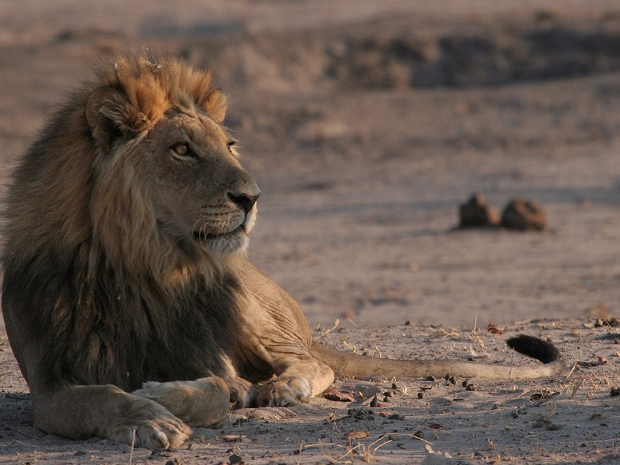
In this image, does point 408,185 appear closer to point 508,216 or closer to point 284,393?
point 508,216

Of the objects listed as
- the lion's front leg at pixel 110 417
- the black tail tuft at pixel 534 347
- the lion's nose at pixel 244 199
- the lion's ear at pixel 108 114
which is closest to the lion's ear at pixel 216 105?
the lion's ear at pixel 108 114

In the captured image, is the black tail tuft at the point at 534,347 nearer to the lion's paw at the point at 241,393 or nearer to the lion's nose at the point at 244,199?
the lion's paw at the point at 241,393

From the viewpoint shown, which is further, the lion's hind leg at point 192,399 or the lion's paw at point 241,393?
Answer: the lion's paw at point 241,393

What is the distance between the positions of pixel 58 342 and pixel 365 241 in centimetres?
832

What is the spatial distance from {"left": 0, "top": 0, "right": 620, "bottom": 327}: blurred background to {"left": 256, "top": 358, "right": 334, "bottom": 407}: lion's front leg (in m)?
1.52

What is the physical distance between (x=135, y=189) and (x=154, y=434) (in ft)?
3.30

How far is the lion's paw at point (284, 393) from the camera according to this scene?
436cm

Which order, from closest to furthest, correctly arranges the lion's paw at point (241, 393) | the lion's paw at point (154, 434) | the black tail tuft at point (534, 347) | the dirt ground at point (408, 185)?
the lion's paw at point (154, 434)
the dirt ground at point (408, 185)
the lion's paw at point (241, 393)
the black tail tuft at point (534, 347)

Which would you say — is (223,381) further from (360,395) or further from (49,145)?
(49,145)

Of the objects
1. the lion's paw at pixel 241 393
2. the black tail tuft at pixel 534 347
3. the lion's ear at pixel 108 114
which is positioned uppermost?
the lion's ear at pixel 108 114

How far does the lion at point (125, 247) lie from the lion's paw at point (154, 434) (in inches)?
5.8


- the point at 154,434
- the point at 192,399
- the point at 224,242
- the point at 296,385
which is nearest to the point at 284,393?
the point at 296,385

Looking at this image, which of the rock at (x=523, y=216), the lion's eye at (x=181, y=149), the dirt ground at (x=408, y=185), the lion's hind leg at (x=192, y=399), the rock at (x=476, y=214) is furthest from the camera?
the rock at (x=476, y=214)

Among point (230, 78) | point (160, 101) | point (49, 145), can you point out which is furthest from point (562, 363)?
point (230, 78)
